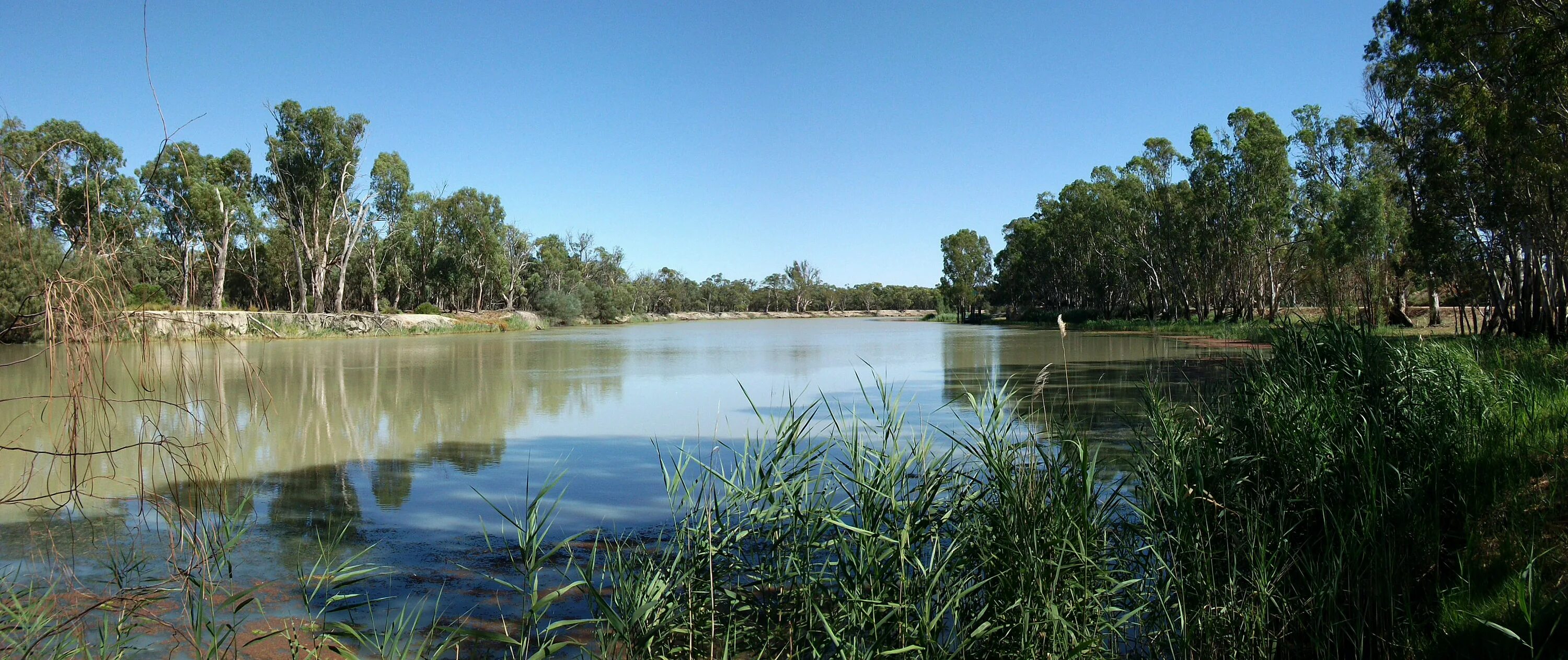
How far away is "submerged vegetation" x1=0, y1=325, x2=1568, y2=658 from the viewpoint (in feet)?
11.1

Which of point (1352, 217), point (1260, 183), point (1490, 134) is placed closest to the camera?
point (1490, 134)

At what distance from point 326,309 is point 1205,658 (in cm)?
5698

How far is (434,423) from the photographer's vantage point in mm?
11305

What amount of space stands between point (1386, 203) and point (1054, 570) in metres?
30.7

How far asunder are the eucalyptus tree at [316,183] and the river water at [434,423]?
1657 centimetres

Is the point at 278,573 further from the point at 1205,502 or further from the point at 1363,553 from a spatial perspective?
the point at 1363,553

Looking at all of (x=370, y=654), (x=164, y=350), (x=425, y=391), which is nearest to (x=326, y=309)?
(x=164, y=350)

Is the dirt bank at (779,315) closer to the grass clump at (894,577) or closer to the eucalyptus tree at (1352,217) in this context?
the eucalyptus tree at (1352,217)

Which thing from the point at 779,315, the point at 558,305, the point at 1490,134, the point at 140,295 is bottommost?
the point at 779,315

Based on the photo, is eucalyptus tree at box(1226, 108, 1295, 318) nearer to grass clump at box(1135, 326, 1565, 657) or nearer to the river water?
the river water

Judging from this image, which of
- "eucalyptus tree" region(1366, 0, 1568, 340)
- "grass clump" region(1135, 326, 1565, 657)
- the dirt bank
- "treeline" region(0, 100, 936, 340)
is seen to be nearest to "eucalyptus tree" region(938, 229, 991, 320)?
the dirt bank

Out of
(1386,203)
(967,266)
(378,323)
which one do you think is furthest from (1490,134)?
(967,266)

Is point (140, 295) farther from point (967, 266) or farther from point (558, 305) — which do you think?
point (967, 266)

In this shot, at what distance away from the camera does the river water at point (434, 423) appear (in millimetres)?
5656
